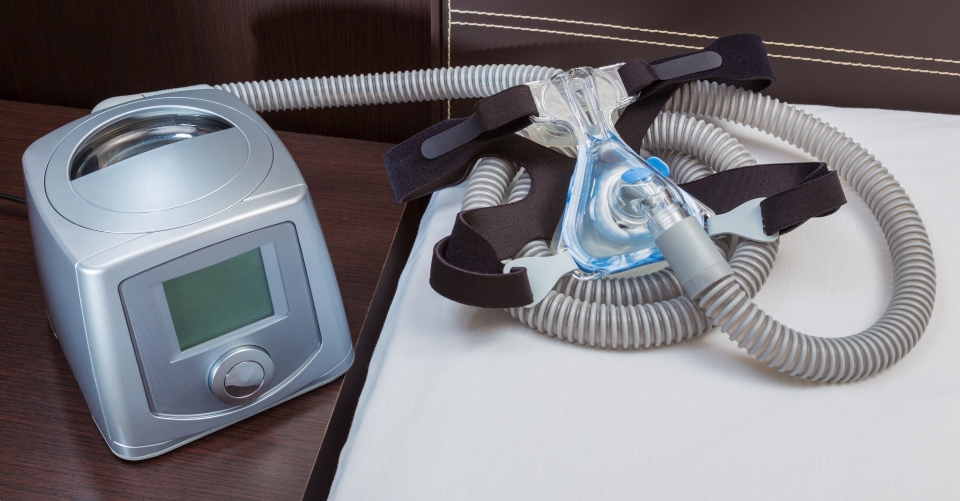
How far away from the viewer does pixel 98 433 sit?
2.15 ft

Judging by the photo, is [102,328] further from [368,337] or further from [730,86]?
[730,86]

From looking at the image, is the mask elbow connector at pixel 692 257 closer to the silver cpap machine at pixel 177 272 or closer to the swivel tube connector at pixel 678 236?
the swivel tube connector at pixel 678 236

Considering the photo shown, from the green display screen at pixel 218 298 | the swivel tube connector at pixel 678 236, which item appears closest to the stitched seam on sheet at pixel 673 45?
the swivel tube connector at pixel 678 236

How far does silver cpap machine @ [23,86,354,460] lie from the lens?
1.76ft

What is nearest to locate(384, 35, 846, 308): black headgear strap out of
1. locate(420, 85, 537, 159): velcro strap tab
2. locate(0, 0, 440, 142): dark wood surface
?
locate(420, 85, 537, 159): velcro strap tab

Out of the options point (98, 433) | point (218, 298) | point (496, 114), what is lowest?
point (98, 433)

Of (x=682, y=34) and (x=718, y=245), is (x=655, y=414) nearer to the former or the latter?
(x=718, y=245)

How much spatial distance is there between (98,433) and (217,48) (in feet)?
1.80

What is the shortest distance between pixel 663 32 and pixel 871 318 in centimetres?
45

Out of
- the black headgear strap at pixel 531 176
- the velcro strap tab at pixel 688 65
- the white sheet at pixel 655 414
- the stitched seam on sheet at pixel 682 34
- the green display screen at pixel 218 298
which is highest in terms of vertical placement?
the stitched seam on sheet at pixel 682 34

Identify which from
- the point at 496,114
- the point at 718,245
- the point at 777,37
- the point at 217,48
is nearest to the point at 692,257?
the point at 718,245

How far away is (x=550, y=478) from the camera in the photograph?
1.82 ft

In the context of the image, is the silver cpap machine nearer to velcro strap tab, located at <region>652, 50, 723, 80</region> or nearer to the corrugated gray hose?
the corrugated gray hose

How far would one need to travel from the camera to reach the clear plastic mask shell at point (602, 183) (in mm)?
664
